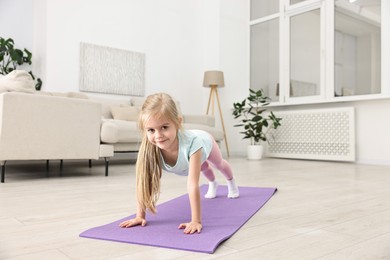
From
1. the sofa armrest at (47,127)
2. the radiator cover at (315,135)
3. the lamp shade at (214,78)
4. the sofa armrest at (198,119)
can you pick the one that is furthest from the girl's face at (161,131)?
the lamp shade at (214,78)

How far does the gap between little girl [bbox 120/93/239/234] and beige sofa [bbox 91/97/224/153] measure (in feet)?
5.40

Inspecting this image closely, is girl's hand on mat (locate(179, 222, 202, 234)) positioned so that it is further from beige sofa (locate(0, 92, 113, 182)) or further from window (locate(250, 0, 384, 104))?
window (locate(250, 0, 384, 104))

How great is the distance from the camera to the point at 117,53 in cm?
488

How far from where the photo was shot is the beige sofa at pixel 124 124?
294 centimetres

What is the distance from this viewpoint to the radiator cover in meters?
4.44

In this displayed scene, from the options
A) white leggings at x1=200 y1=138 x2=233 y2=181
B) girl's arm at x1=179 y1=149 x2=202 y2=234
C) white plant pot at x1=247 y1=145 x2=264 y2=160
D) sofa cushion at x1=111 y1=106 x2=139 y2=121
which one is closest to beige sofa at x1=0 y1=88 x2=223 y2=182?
sofa cushion at x1=111 y1=106 x2=139 y2=121

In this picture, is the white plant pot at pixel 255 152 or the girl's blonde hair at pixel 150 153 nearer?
the girl's blonde hair at pixel 150 153

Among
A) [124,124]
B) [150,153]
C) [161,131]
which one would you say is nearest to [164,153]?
[150,153]

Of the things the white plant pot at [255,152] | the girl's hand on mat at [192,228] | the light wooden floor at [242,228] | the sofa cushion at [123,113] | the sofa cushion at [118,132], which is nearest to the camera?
the light wooden floor at [242,228]

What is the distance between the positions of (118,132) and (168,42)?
2614 millimetres

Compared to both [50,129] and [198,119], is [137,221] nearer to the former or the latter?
[50,129]

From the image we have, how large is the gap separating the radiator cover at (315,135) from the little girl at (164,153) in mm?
3525

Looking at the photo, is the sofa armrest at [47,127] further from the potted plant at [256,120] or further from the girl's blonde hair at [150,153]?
the potted plant at [256,120]

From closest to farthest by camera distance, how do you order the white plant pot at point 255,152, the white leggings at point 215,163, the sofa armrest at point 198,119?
the white leggings at point 215,163 < the sofa armrest at point 198,119 < the white plant pot at point 255,152
